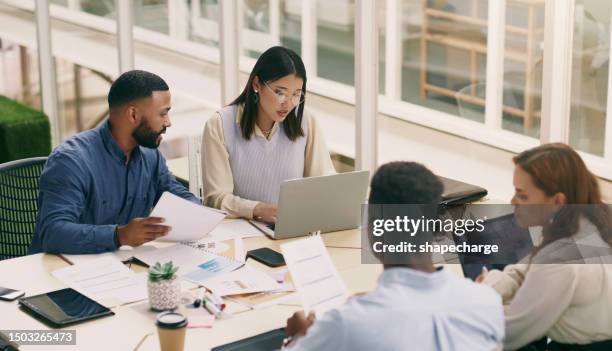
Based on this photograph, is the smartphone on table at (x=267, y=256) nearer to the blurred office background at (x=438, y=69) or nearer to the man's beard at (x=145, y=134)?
the man's beard at (x=145, y=134)

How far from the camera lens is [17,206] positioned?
359cm

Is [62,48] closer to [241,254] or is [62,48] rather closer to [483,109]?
[483,109]

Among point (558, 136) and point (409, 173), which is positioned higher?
point (409, 173)

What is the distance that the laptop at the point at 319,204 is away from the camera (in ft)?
10.4

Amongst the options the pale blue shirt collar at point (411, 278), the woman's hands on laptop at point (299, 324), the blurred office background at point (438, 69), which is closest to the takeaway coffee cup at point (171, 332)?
the woman's hands on laptop at point (299, 324)

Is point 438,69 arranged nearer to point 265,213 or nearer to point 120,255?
point 265,213

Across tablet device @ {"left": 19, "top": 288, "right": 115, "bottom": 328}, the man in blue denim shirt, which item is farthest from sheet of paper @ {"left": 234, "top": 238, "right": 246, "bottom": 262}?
tablet device @ {"left": 19, "top": 288, "right": 115, "bottom": 328}

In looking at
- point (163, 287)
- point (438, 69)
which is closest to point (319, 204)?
point (163, 287)

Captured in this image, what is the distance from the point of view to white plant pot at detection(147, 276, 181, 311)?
2.64 metres

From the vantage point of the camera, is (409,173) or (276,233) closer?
(409,173)

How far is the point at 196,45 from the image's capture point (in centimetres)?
583

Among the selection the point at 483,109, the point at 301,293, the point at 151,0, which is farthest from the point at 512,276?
the point at 151,0

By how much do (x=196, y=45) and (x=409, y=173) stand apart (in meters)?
4.06

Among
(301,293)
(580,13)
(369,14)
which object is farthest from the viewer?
(369,14)
